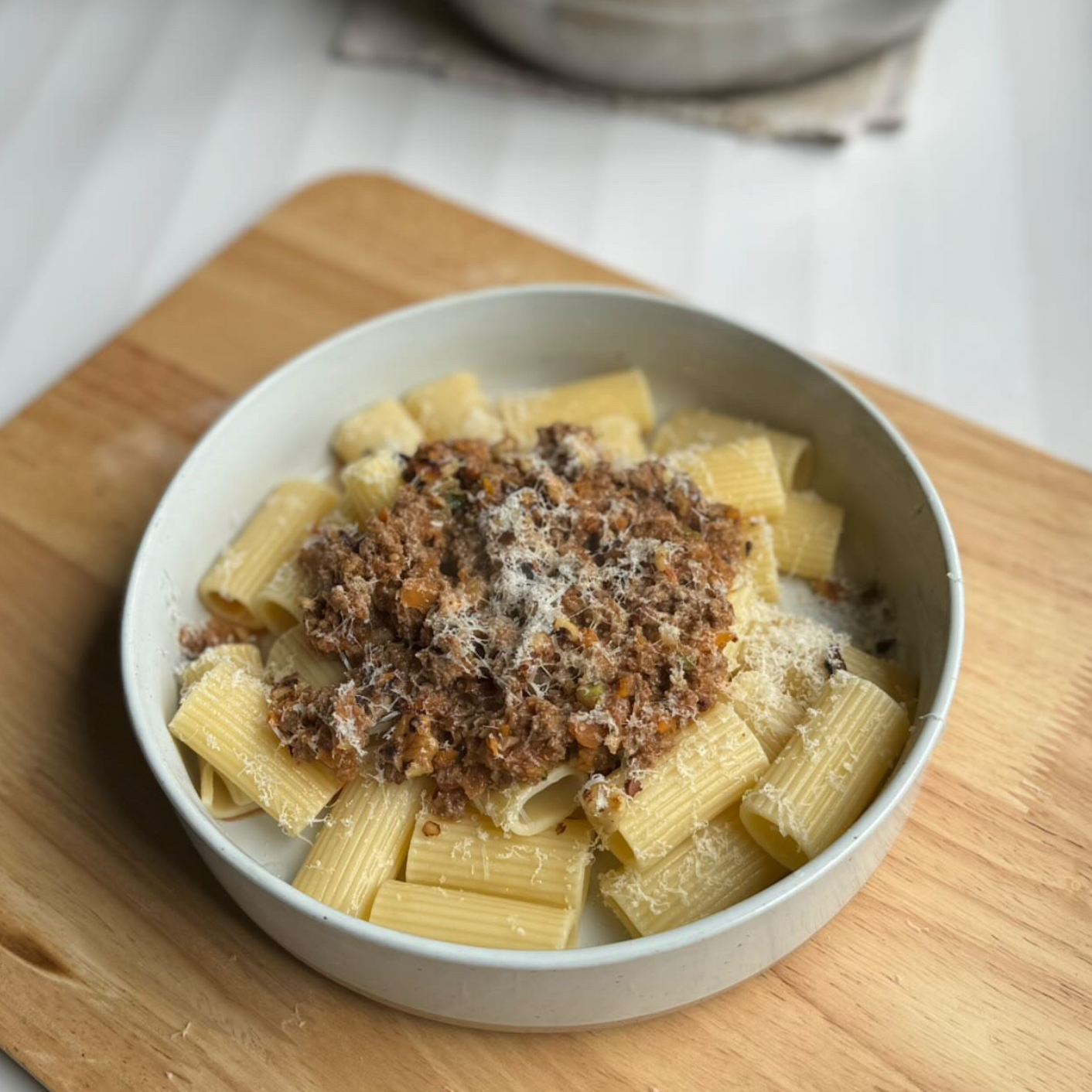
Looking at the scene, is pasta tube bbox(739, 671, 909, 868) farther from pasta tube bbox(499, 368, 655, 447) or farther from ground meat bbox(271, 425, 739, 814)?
pasta tube bbox(499, 368, 655, 447)

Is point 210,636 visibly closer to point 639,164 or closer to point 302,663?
point 302,663

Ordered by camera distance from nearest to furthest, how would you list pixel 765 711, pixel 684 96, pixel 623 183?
pixel 765 711, pixel 623 183, pixel 684 96

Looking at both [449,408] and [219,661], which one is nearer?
[219,661]

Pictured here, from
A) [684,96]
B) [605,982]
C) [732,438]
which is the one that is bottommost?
[605,982]

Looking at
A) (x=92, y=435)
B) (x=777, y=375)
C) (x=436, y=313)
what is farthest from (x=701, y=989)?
(x=92, y=435)

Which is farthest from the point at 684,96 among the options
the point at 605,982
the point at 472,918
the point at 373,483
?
the point at 605,982

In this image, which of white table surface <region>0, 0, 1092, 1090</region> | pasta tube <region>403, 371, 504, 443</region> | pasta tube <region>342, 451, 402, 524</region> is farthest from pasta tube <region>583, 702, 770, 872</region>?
white table surface <region>0, 0, 1092, 1090</region>
